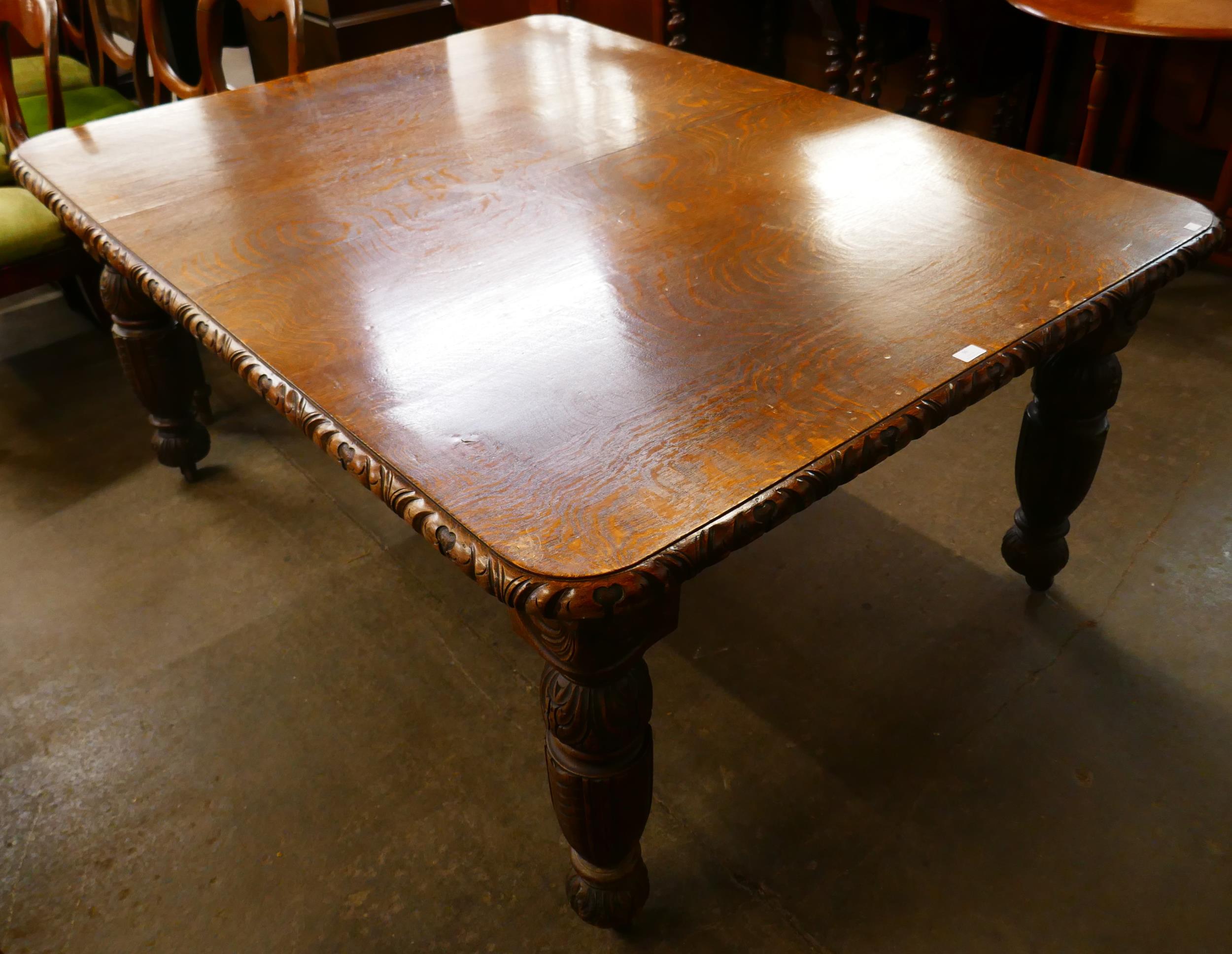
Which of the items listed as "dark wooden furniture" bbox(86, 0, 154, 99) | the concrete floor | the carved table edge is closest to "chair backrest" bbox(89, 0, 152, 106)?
"dark wooden furniture" bbox(86, 0, 154, 99)

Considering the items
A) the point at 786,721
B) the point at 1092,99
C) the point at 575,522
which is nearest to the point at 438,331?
the point at 575,522

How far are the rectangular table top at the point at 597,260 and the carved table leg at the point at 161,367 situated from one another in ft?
0.88

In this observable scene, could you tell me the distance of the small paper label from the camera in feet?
3.57

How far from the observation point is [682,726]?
5.31ft

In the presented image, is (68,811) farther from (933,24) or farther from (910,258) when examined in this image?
(933,24)

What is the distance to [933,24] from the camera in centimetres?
277

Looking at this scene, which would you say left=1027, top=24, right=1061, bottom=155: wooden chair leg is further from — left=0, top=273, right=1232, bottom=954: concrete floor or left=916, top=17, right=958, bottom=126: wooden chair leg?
left=0, top=273, right=1232, bottom=954: concrete floor

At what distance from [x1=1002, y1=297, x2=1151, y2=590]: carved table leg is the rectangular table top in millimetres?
207

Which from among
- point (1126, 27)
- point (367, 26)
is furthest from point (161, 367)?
point (1126, 27)

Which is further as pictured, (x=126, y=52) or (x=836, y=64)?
(x=836, y=64)

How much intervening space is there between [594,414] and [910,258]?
497 mm

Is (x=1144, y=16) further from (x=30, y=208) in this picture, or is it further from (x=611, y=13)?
(x=30, y=208)

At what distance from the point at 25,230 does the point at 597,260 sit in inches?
59.6

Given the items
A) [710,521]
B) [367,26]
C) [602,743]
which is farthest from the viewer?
[367,26]
